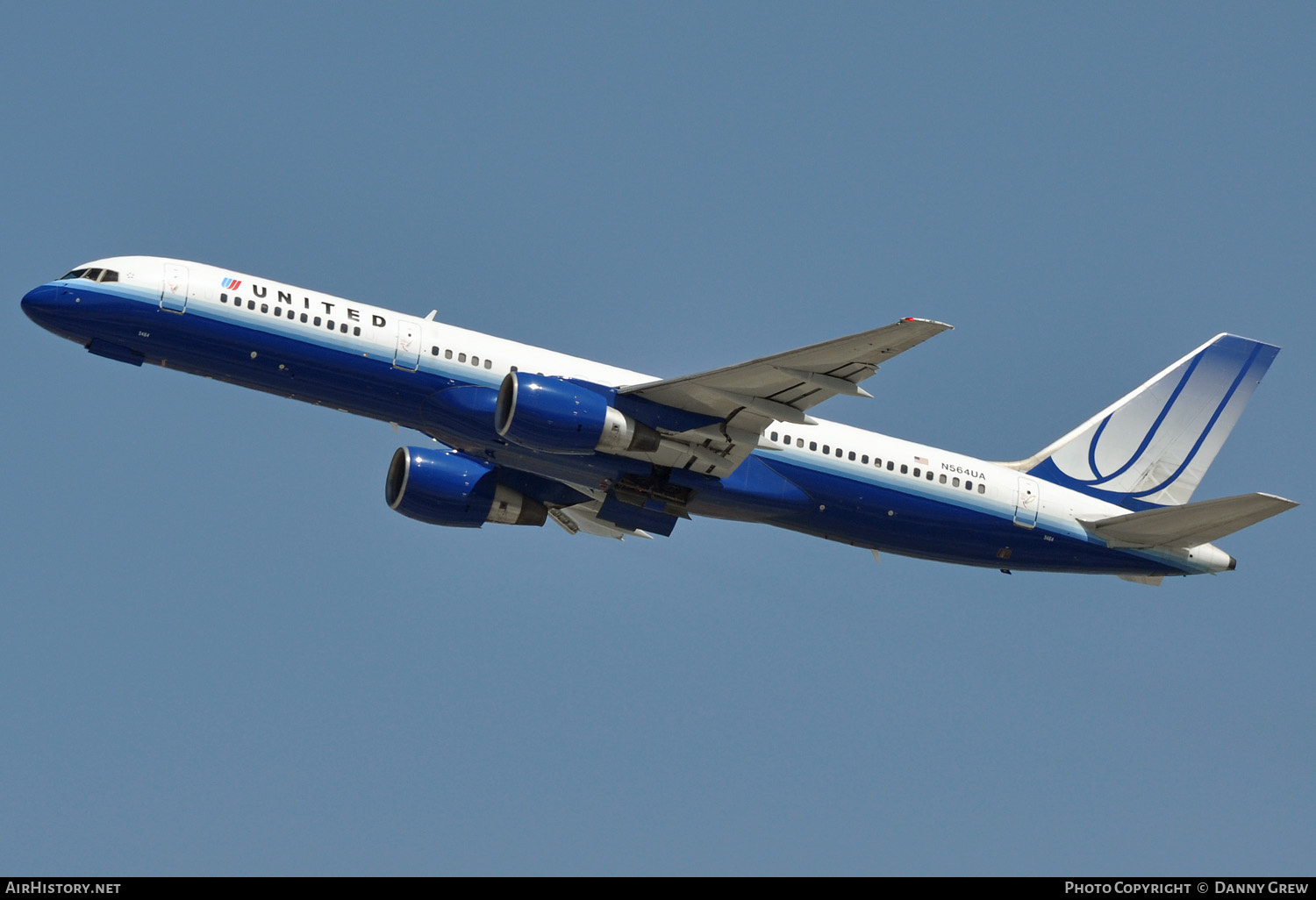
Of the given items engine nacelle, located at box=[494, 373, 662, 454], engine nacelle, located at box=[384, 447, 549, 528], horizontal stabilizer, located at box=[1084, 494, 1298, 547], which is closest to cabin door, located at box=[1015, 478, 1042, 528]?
horizontal stabilizer, located at box=[1084, 494, 1298, 547]

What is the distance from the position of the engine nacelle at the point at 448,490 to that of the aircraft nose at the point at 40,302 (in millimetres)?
11470

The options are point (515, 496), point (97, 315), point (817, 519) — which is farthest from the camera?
point (515, 496)

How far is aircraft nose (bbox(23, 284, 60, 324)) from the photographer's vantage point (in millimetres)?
41094

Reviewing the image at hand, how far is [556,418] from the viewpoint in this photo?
4084cm

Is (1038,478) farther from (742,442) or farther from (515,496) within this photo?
(515,496)

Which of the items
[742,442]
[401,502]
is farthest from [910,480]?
[401,502]

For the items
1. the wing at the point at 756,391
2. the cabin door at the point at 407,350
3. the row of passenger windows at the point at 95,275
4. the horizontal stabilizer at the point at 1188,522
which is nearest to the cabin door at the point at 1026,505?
the horizontal stabilizer at the point at 1188,522

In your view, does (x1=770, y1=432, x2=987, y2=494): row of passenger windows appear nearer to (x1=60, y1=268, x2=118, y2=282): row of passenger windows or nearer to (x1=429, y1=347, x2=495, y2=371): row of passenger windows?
(x1=429, y1=347, x2=495, y2=371): row of passenger windows

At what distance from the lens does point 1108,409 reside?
51.1 metres

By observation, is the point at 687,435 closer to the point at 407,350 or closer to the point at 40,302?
the point at 407,350

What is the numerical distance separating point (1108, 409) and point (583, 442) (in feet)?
65.3

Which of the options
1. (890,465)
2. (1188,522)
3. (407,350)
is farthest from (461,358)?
(1188,522)

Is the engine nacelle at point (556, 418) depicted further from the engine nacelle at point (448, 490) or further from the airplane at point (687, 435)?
the engine nacelle at point (448, 490)

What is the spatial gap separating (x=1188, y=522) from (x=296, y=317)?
27.0 meters
